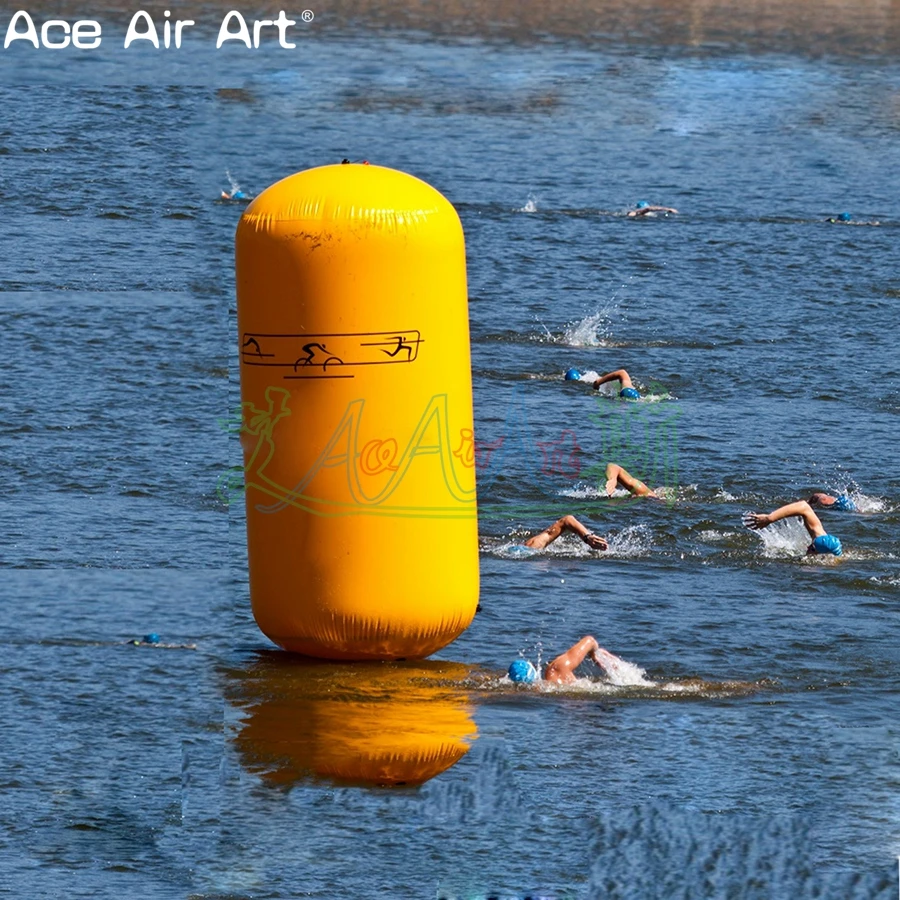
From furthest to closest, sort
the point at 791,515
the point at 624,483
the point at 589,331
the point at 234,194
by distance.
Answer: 1. the point at 234,194
2. the point at 589,331
3. the point at 624,483
4. the point at 791,515

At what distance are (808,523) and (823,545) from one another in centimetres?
32

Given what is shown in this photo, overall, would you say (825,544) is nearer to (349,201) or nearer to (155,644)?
(155,644)

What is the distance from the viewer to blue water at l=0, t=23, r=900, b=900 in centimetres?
769

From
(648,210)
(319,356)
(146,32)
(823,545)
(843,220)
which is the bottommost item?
(823,545)

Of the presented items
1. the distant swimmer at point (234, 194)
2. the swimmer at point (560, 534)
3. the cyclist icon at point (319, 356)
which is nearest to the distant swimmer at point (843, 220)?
the distant swimmer at point (234, 194)

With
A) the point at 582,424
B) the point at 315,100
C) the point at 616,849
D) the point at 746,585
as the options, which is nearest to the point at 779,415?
the point at 582,424

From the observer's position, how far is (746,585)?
1205 cm

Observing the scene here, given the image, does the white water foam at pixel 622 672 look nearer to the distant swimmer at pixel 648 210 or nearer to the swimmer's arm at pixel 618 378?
the swimmer's arm at pixel 618 378

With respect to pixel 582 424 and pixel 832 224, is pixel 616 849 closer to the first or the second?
pixel 582 424

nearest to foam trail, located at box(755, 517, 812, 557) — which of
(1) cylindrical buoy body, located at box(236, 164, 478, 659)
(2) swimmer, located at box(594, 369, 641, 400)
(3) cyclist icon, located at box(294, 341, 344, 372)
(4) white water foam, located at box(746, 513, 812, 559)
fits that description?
(4) white water foam, located at box(746, 513, 812, 559)

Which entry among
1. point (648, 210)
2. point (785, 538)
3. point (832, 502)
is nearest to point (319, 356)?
point (785, 538)

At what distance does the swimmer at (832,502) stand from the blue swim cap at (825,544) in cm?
98

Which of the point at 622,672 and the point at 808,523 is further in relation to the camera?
the point at 808,523

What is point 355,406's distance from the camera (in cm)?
869
